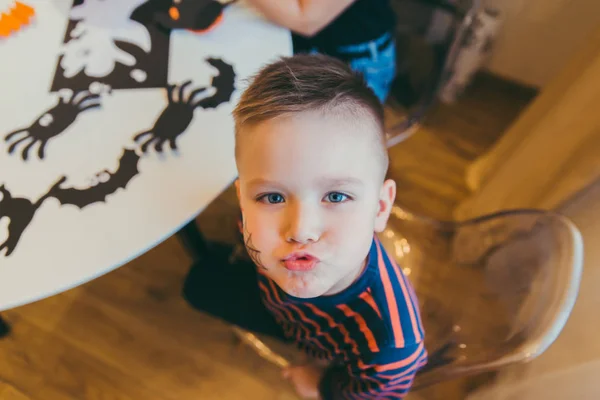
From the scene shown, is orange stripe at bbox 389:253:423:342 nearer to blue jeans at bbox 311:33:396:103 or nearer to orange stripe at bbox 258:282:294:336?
orange stripe at bbox 258:282:294:336

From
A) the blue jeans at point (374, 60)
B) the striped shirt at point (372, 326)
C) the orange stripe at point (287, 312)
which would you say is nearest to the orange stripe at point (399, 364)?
the striped shirt at point (372, 326)

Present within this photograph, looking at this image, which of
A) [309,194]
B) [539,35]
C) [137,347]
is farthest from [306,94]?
[539,35]

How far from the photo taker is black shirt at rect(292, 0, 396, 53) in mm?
967

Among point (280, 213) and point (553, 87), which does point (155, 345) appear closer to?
point (280, 213)

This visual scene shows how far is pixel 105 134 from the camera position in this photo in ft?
2.25

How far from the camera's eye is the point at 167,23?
81 cm

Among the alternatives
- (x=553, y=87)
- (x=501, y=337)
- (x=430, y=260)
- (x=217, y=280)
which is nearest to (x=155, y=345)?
(x=217, y=280)

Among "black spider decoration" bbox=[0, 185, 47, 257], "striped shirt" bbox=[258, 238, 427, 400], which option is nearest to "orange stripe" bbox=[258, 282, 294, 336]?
"striped shirt" bbox=[258, 238, 427, 400]

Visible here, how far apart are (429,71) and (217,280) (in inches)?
42.0

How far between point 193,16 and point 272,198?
0.48 meters

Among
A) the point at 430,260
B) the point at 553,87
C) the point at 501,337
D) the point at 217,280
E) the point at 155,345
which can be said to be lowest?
the point at 155,345

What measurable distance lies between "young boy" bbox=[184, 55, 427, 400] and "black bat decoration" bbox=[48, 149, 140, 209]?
208mm

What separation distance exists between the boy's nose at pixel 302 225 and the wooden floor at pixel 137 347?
78 centimetres

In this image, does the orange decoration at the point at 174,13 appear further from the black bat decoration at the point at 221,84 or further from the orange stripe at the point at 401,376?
the orange stripe at the point at 401,376
